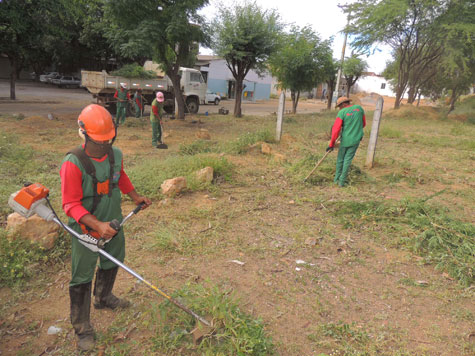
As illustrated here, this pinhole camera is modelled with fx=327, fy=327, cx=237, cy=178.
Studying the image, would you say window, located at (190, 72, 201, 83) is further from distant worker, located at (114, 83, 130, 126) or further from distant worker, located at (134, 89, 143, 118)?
distant worker, located at (114, 83, 130, 126)

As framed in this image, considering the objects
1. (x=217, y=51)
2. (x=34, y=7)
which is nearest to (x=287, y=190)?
(x=217, y=51)

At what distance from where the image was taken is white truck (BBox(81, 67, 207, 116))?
13039 mm

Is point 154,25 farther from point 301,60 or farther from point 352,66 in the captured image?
point 352,66

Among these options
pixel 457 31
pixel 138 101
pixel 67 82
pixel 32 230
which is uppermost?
pixel 457 31

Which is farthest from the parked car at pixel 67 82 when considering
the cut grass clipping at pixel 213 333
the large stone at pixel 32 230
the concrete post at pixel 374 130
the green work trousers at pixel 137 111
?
the cut grass clipping at pixel 213 333

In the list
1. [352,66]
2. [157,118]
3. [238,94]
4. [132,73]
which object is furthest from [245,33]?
[352,66]

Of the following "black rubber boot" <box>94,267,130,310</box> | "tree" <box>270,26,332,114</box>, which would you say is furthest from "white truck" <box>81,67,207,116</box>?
"black rubber boot" <box>94,267,130,310</box>

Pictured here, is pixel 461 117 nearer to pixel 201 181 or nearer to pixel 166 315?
pixel 201 181

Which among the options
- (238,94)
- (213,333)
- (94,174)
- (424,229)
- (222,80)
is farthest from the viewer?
(222,80)

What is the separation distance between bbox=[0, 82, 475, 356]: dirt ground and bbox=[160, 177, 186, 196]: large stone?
0.47 feet

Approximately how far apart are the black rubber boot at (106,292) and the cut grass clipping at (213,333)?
344 millimetres

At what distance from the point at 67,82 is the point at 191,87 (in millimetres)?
18895

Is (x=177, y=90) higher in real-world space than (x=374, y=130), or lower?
higher

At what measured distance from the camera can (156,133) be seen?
9.01 metres
